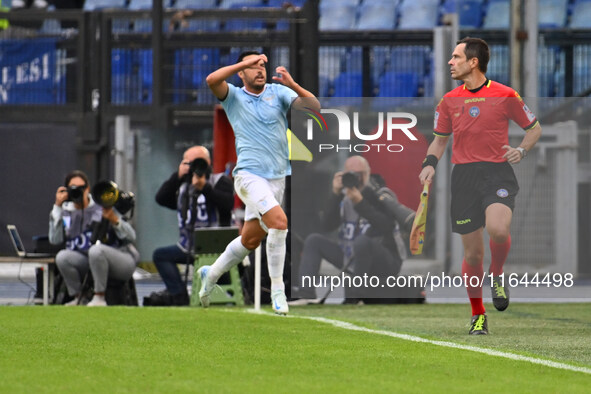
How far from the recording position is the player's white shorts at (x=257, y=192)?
8.90m

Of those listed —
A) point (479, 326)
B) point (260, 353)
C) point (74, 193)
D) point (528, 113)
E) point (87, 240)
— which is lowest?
point (479, 326)

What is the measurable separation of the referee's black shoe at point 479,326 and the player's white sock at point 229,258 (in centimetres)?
176

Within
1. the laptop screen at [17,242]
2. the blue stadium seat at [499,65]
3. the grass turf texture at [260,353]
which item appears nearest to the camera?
the grass turf texture at [260,353]

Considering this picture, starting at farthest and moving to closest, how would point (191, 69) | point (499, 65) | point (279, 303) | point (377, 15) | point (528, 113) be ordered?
point (377, 15), point (499, 65), point (191, 69), point (528, 113), point (279, 303)

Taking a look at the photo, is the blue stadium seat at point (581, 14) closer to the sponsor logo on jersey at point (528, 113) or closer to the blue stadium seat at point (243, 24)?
the blue stadium seat at point (243, 24)

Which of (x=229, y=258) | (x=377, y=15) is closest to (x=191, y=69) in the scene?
(x=229, y=258)

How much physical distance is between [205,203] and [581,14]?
12.2 meters

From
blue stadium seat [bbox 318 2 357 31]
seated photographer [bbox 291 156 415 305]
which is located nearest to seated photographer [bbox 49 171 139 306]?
seated photographer [bbox 291 156 415 305]

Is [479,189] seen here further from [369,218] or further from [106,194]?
[106,194]

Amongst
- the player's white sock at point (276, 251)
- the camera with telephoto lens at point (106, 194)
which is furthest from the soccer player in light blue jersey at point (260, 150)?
the camera with telephoto lens at point (106, 194)

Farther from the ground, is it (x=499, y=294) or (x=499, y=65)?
(x=499, y=65)

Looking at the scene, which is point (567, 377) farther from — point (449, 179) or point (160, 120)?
point (160, 120)

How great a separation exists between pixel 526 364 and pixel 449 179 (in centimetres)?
344

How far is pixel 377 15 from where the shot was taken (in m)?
23.4
